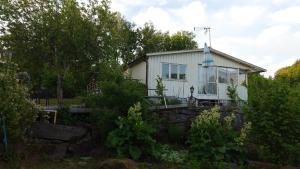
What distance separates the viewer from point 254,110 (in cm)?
1016

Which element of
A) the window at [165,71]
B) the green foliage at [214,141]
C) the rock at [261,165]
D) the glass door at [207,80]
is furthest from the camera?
the glass door at [207,80]

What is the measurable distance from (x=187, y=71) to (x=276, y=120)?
13172mm

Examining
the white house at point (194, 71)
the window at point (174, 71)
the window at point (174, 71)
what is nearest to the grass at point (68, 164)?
the white house at point (194, 71)

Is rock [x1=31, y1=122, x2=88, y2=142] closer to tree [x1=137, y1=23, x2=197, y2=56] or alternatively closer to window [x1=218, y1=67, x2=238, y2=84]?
window [x1=218, y1=67, x2=238, y2=84]

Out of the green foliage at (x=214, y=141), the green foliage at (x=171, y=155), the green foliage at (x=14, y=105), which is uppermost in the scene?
the green foliage at (x=14, y=105)

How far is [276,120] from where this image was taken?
9.62 m

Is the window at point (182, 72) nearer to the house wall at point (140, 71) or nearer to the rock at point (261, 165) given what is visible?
the house wall at point (140, 71)

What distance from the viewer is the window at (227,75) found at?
23.5 m

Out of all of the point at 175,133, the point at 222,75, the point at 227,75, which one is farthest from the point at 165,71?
the point at 175,133

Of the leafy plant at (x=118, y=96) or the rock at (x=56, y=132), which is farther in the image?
the leafy plant at (x=118, y=96)

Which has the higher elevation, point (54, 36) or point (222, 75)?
point (54, 36)

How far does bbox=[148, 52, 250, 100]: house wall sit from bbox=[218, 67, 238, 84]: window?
0.86 ft

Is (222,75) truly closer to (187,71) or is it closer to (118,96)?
(187,71)

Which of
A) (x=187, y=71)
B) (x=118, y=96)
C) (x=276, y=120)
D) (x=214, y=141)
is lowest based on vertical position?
(x=214, y=141)
